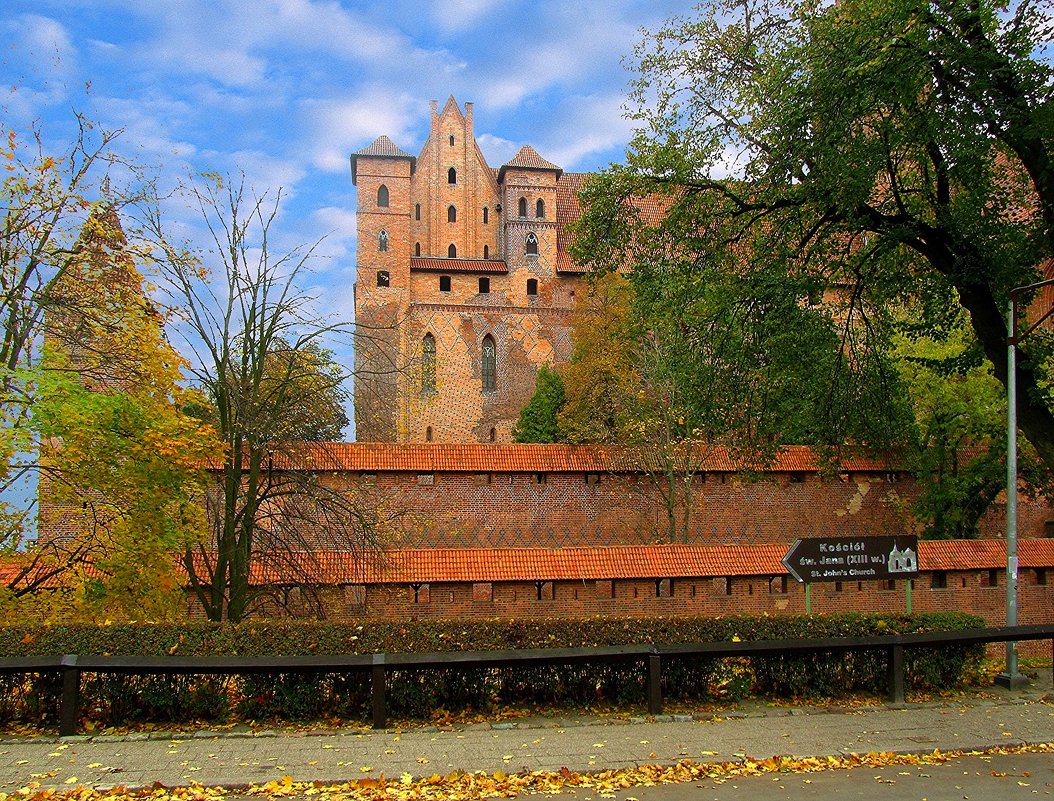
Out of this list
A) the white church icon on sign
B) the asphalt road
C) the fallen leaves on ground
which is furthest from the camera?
the white church icon on sign

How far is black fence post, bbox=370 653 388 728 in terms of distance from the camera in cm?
759

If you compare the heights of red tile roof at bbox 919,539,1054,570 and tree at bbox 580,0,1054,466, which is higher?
tree at bbox 580,0,1054,466

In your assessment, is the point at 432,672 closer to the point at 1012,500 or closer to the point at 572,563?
the point at 572,563

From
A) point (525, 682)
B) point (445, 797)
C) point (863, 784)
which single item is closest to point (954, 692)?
point (863, 784)

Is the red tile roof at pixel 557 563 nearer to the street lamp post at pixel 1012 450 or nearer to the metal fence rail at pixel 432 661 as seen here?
the street lamp post at pixel 1012 450

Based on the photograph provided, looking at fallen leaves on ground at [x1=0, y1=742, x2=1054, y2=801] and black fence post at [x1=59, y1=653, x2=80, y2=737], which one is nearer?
fallen leaves on ground at [x1=0, y1=742, x2=1054, y2=801]

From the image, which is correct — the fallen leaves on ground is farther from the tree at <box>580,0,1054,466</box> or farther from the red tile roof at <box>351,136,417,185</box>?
the red tile roof at <box>351,136,417,185</box>

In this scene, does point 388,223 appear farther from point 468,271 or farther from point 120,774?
point 120,774

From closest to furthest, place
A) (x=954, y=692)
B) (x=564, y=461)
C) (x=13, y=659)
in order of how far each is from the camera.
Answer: (x=13, y=659) → (x=954, y=692) → (x=564, y=461)

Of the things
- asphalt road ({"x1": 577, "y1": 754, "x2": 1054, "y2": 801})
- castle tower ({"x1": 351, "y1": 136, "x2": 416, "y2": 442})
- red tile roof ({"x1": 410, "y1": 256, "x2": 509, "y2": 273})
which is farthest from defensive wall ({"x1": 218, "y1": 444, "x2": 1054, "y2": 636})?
red tile roof ({"x1": 410, "y1": 256, "x2": 509, "y2": 273})

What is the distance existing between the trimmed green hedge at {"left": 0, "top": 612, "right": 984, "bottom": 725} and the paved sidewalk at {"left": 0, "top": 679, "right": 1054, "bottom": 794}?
519mm

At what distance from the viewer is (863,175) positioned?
352 inches

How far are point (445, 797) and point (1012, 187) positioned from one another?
10532 millimetres

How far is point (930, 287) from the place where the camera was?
456 inches
